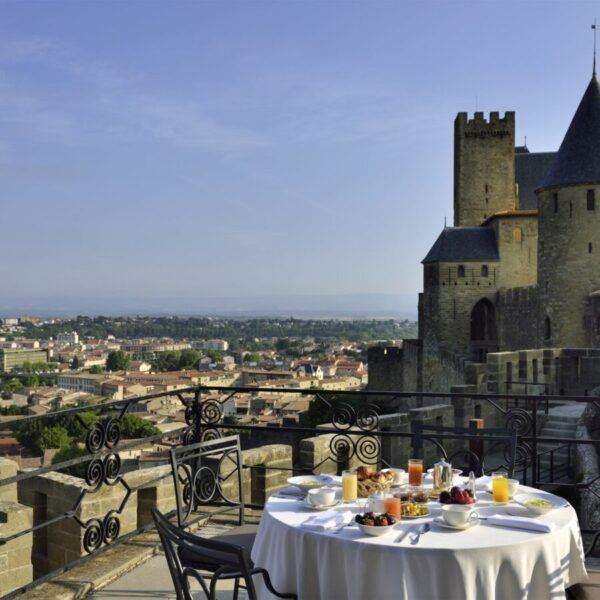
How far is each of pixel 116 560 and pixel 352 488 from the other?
202 cm

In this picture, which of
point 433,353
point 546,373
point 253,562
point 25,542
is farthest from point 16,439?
point 253,562

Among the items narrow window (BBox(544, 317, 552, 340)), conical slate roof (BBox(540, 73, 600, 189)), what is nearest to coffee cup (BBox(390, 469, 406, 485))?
narrow window (BBox(544, 317, 552, 340))

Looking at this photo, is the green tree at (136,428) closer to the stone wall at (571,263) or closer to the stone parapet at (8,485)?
the stone wall at (571,263)

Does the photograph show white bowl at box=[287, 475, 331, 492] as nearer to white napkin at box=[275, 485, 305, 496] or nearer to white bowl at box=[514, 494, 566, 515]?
white napkin at box=[275, 485, 305, 496]

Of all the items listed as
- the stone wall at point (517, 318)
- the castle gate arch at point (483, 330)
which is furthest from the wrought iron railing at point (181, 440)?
the castle gate arch at point (483, 330)

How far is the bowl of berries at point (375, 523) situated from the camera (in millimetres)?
3170

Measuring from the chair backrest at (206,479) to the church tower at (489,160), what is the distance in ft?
115

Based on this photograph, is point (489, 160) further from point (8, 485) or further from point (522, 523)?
point (522, 523)

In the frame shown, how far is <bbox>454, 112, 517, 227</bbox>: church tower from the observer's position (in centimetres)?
3994

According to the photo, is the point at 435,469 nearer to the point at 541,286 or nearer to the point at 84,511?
the point at 84,511

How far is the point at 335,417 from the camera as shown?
5.94m

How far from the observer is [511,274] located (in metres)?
34.0

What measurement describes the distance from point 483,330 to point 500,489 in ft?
109

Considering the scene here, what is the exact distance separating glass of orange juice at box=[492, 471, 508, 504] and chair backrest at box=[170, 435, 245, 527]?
5.73 feet
